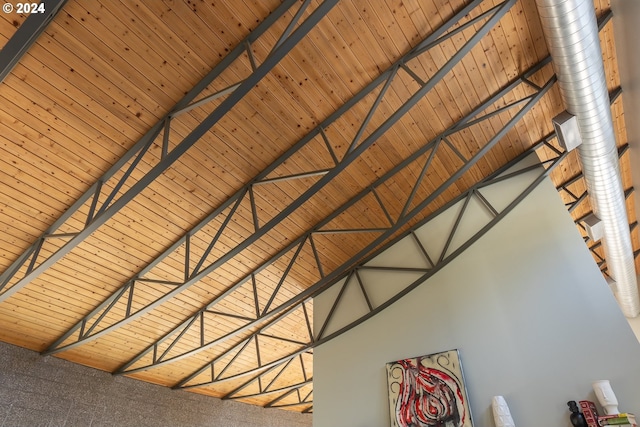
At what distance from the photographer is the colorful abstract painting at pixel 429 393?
476cm

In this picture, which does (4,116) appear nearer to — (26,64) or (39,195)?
(26,64)

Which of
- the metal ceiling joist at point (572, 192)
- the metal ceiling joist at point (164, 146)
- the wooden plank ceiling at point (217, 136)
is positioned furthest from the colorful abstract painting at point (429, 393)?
the metal ceiling joist at point (164, 146)

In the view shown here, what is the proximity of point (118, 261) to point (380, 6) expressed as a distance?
503 centimetres

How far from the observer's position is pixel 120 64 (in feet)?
13.0

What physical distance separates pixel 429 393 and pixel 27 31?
5688mm

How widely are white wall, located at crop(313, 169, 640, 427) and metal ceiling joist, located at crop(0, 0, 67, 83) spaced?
17.9ft

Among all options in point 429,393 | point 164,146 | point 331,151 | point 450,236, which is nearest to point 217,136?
point 164,146

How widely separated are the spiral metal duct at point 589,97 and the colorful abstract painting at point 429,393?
281 centimetres

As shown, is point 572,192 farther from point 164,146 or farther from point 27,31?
point 27,31

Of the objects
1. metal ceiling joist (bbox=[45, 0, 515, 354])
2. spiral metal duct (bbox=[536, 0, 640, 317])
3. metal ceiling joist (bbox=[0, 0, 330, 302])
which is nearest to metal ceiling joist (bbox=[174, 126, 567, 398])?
spiral metal duct (bbox=[536, 0, 640, 317])

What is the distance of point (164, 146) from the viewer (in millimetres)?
4223

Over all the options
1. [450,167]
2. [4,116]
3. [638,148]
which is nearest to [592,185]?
[638,148]

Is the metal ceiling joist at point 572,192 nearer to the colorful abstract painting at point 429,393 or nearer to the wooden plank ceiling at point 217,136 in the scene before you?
the wooden plank ceiling at point 217,136

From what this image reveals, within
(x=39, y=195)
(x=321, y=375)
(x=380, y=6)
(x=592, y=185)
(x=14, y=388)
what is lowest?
(x=321, y=375)
